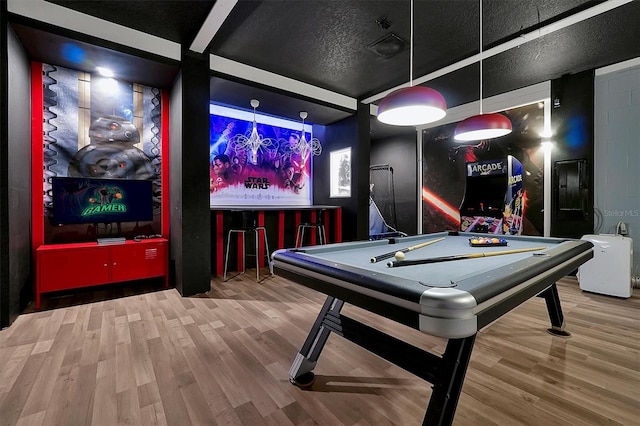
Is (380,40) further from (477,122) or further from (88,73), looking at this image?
(88,73)

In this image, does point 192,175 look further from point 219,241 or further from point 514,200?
point 514,200

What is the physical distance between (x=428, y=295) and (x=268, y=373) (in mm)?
1419

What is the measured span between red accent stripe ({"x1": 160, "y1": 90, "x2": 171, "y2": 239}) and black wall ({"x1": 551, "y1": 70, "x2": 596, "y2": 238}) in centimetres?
591

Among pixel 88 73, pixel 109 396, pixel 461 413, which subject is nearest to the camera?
pixel 461 413

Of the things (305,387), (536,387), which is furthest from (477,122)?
(305,387)

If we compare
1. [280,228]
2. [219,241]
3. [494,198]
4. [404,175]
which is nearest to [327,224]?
[280,228]

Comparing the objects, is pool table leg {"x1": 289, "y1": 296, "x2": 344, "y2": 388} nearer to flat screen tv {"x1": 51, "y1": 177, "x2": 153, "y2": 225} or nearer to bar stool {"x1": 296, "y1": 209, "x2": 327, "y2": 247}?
flat screen tv {"x1": 51, "y1": 177, "x2": 153, "y2": 225}

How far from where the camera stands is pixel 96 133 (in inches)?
148

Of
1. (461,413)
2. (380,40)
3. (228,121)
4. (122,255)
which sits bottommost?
(461,413)

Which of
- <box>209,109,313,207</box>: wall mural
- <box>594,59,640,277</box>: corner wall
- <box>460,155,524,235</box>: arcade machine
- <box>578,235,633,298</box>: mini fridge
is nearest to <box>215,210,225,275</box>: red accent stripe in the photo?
<box>209,109,313,207</box>: wall mural

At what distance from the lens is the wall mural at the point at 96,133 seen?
3488 mm

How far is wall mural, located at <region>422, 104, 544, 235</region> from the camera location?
15.7 feet

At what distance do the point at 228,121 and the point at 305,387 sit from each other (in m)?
4.67

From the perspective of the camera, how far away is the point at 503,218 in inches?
203
